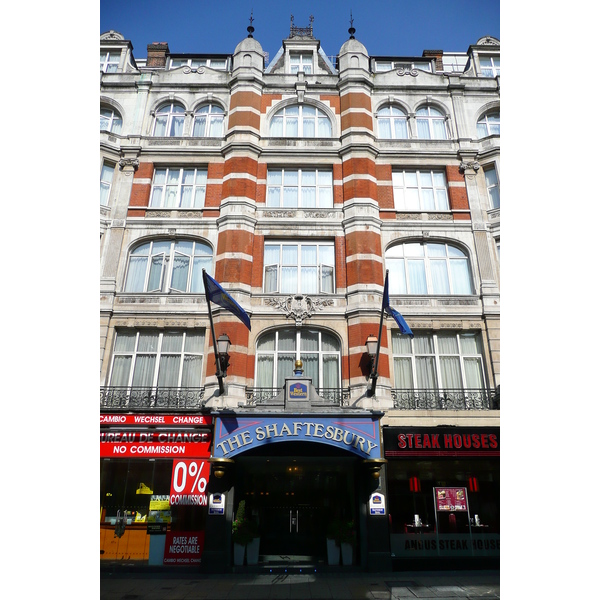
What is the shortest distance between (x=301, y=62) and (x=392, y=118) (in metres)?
5.68

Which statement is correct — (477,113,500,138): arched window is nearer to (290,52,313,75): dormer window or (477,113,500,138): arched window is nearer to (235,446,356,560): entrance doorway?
(290,52,313,75): dormer window

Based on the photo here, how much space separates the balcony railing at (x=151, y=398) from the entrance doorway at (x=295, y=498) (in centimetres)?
248

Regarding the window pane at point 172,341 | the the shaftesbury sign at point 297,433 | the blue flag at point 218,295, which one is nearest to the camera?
the blue flag at point 218,295

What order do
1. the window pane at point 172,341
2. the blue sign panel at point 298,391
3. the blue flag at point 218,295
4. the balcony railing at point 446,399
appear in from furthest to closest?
the window pane at point 172,341, the balcony railing at point 446,399, the blue sign panel at point 298,391, the blue flag at point 218,295

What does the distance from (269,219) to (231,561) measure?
11.8m

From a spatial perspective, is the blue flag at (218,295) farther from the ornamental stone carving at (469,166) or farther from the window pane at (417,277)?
the ornamental stone carving at (469,166)

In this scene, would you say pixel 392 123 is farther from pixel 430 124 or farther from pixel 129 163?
pixel 129 163

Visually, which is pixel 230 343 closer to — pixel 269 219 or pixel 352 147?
pixel 269 219

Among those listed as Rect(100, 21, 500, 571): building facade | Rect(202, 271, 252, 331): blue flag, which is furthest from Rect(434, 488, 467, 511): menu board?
Rect(202, 271, 252, 331): blue flag

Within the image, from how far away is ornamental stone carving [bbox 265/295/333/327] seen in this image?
14875 millimetres

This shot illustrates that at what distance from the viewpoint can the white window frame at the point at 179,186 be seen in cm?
1733

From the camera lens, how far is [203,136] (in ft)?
60.7

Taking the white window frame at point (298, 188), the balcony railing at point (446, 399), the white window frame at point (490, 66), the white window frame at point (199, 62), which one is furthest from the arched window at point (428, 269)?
the white window frame at point (199, 62)

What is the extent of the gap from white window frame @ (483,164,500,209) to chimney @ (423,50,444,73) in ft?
24.6
